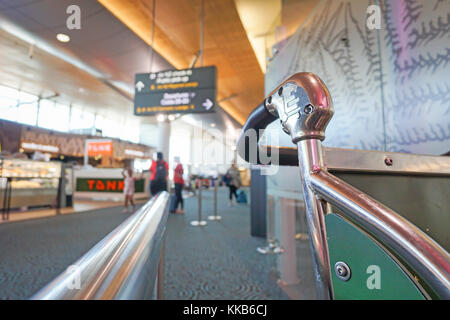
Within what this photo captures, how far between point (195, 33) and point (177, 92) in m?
1.94

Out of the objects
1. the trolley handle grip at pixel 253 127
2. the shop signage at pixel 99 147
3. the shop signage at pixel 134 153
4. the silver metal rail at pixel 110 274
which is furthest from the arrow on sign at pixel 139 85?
the shop signage at pixel 134 153

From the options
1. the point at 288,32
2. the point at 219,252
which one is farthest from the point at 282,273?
the point at 288,32

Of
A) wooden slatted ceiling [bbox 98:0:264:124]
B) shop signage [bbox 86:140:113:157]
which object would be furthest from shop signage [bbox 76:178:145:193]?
wooden slatted ceiling [bbox 98:0:264:124]

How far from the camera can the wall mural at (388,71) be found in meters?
0.96

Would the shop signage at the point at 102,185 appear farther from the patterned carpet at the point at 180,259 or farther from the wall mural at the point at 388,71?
the wall mural at the point at 388,71

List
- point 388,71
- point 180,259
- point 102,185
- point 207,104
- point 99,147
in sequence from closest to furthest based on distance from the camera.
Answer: point 388,71 → point 180,259 → point 207,104 → point 102,185 → point 99,147

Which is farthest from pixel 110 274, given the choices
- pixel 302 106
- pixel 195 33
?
pixel 195 33

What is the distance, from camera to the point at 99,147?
1130cm

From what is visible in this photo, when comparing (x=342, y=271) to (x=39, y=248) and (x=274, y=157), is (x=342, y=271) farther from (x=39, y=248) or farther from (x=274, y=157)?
(x=39, y=248)

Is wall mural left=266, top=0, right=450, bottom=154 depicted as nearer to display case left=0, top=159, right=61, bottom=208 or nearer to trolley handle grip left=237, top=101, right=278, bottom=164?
trolley handle grip left=237, top=101, right=278, bottom=164

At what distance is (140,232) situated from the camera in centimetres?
31

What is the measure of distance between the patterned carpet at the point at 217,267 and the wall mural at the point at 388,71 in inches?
47.6

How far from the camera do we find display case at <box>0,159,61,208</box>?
473 cm
